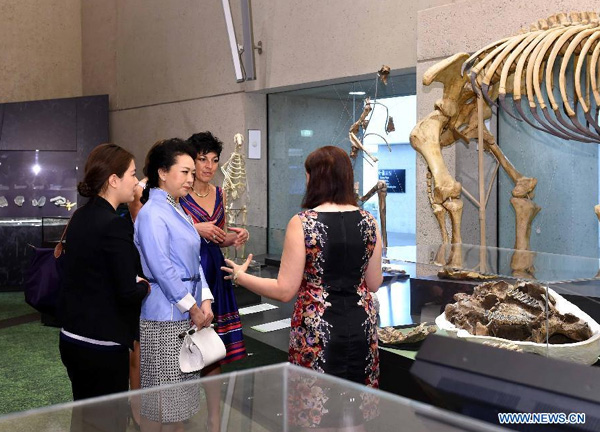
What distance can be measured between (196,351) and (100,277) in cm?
50

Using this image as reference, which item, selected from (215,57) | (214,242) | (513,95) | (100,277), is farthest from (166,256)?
(215,57)

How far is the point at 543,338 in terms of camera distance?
2576 millimetres

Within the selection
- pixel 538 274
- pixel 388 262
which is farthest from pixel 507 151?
pixel 538 274

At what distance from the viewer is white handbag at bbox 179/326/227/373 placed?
2766 mm

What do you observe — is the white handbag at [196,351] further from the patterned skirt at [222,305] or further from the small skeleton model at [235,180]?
the small skeleton model at [235,180]

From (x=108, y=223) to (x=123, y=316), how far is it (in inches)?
13.8

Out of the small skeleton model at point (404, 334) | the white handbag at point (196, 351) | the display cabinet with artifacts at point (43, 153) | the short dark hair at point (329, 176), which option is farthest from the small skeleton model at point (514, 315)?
the display cabinet with artifacts at point (43, 153)

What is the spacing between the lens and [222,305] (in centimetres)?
362

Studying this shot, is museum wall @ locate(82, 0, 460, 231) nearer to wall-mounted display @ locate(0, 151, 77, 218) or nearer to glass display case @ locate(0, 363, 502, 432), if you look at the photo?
wall-mounted display @ locate(0, 151, 77, 218)

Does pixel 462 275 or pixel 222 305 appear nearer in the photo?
pixel 462 275

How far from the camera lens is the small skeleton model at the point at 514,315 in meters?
2.61

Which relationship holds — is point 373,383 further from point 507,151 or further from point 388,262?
point 507,151

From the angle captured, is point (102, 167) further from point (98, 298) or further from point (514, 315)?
point (514, 315)

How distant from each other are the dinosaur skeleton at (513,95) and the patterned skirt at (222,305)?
1.53 metres
